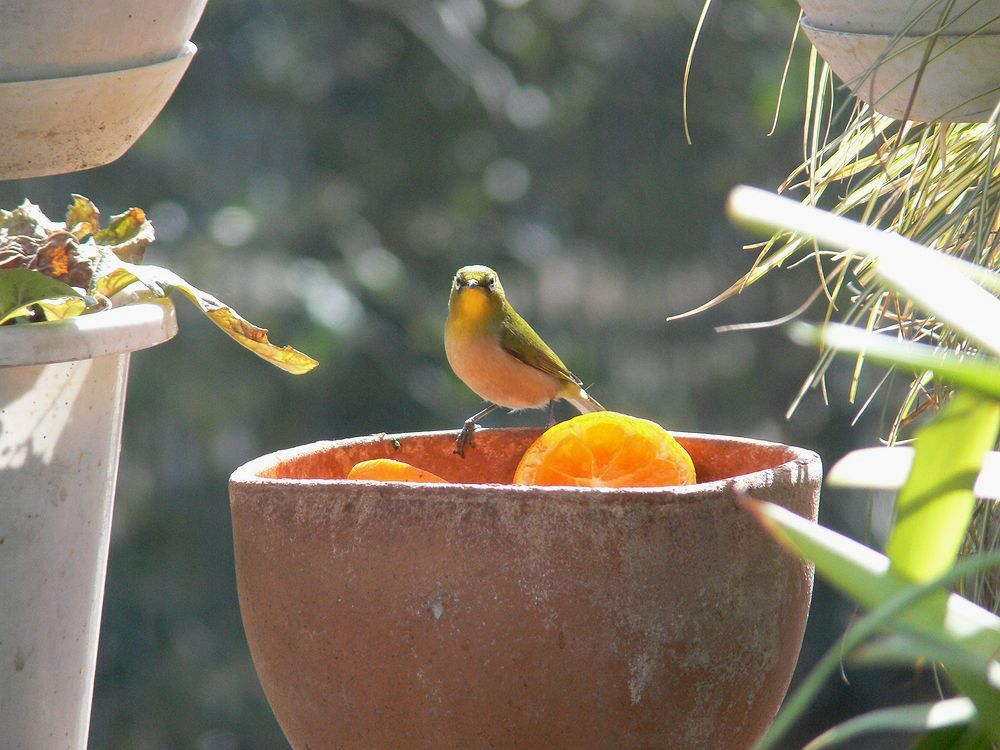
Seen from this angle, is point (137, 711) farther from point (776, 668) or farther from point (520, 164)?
point (776, 668)

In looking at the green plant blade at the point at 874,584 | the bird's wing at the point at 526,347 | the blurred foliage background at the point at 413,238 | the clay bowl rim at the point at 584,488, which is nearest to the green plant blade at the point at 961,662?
the green plant blade at the point at 874,584

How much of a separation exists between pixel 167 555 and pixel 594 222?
7.63ft

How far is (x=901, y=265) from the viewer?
672 mm

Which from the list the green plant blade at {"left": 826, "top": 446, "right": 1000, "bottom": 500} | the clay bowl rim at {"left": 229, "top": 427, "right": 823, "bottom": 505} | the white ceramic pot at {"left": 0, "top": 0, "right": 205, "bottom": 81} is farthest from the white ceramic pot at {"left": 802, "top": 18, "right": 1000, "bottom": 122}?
the white ceramic pot at {"left": 0, "top": 0, "right": 205, "bottom": 81}

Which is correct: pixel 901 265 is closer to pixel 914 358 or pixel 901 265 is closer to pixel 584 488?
pixel 914 358

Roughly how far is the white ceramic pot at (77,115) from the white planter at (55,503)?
0.18 m

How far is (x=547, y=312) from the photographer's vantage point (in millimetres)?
5617

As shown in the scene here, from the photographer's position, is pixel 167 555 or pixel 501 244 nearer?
pixel 167 555

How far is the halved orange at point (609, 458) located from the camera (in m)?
1.23

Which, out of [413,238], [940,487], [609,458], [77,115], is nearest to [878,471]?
[940,487]

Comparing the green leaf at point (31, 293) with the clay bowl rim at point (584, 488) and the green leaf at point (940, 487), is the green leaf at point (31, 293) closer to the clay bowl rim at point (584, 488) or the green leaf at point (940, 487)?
the clay bowl rim at point (584, 488)

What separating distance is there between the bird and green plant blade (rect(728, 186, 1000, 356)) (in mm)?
1488

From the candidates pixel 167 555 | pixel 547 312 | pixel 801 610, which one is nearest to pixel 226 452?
pixel 167 555

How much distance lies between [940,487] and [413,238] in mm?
5311
